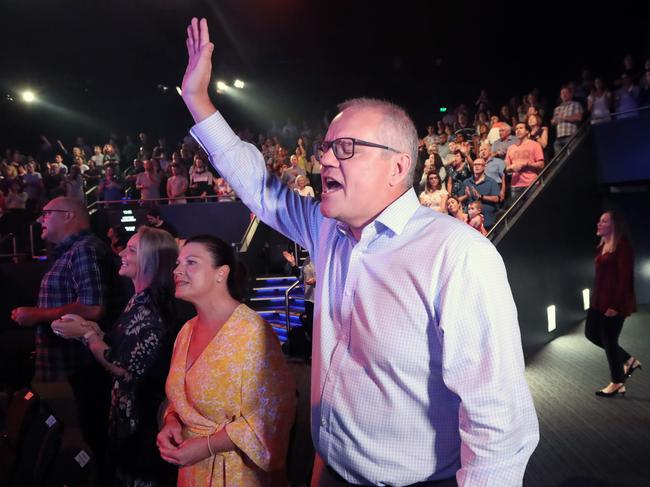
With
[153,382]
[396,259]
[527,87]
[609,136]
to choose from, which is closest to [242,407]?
[153,382]

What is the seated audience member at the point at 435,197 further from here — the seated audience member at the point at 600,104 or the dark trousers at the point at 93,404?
the dark trousers at the point at 93,404

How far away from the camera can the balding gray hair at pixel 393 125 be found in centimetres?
140

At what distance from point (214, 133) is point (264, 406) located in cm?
106

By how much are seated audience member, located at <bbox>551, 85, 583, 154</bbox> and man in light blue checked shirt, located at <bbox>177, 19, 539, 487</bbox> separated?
815 centimetres

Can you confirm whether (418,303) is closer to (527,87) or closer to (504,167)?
(504,167)

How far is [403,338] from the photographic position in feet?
4.15

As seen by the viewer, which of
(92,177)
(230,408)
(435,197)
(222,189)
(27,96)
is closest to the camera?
(230,408)

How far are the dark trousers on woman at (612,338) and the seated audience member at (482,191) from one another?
2.58m

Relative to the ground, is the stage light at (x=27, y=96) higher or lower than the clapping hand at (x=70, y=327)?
higher

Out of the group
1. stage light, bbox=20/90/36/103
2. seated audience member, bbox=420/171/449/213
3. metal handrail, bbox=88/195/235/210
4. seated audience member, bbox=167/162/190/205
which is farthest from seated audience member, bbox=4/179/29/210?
seated audience member, bbox=420/171/449/213

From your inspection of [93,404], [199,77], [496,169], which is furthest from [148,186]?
[199,77]

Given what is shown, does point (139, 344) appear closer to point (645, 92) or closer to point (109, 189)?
point (645, 92)

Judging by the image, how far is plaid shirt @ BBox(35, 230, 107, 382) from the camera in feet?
10.1

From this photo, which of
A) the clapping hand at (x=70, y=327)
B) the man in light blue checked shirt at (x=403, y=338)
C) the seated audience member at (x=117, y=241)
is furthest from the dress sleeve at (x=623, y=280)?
the seated audience member at (x=117, y=241)
